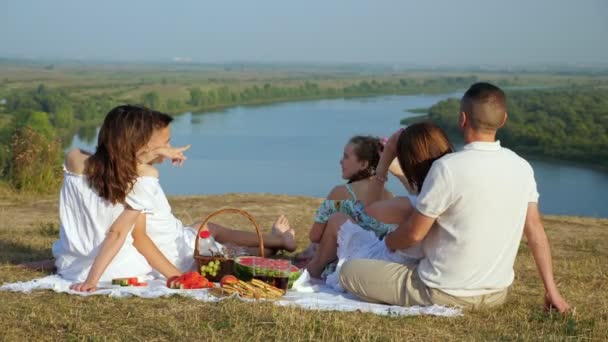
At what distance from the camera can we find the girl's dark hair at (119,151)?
4.46 meters

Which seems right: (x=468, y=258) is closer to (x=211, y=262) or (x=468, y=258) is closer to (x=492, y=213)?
(x=492, y=213)

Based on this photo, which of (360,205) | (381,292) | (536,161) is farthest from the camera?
(536,161)

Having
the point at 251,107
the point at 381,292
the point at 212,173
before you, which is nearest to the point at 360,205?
the point at 381,292

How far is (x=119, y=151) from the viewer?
4.46 meters

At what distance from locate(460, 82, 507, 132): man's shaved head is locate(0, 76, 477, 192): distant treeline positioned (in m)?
9.87

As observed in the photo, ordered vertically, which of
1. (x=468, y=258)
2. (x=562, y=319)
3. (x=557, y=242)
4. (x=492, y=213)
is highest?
(x=492, y=213)

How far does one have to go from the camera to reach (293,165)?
117 feet

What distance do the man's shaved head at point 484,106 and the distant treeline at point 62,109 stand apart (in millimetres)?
9866

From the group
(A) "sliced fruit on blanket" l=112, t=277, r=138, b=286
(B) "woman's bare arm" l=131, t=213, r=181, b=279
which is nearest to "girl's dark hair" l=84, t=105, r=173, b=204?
(B) "woman's bare arm" l=131, t=213, r=181, b=279

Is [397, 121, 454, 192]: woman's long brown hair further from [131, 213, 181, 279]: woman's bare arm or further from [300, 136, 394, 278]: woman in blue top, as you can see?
[131, 213, 181, 279]: woman's bare arm

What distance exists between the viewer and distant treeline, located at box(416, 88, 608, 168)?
113 feet

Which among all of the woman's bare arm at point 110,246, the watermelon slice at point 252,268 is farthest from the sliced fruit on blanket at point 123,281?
the watermelon slice at point 252,268

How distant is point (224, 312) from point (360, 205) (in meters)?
1.54

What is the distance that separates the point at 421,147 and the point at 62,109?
1449 inches
